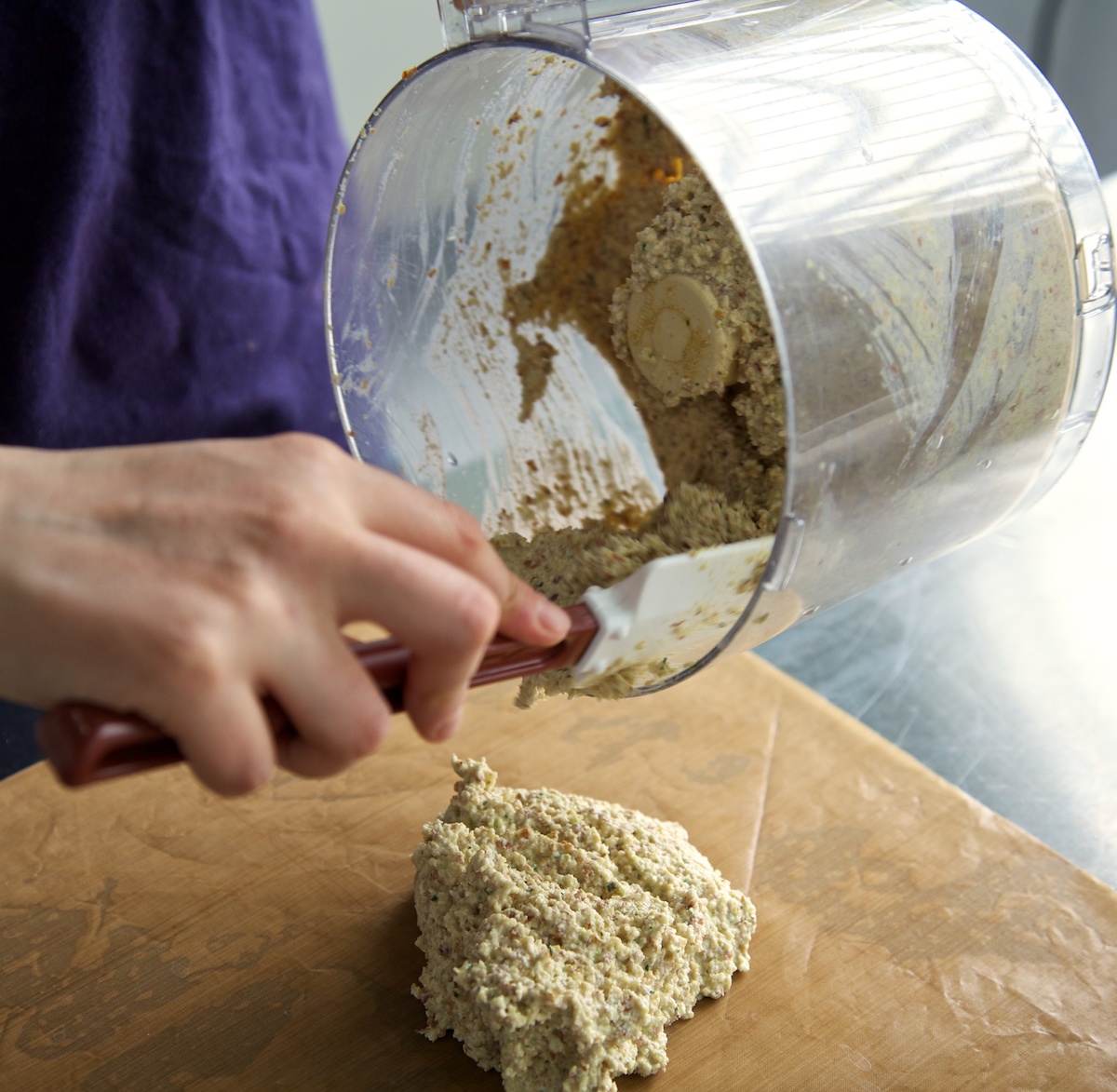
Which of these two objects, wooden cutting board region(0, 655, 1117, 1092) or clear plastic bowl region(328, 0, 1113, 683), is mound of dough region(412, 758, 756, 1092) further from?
clear plastic bowl region(328, 0, 1113, 683)

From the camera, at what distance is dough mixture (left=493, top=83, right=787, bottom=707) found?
0.78 m

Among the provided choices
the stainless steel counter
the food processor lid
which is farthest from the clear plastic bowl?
the stainless steel counter

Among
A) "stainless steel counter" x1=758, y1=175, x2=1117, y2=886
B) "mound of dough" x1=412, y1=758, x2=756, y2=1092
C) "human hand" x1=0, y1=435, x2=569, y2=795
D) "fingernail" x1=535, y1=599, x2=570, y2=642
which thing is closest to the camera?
"human hand" x1=0, y1=435, x2=569, y2=795

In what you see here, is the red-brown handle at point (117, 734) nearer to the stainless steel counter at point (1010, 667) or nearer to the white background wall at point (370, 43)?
the stainless steel counter at point (1010, 667)

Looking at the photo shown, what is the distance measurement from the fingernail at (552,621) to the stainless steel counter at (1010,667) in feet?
1.86

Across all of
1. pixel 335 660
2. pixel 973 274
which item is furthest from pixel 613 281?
pixel 335 660

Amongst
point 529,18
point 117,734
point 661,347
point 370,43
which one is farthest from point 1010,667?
point 370,43

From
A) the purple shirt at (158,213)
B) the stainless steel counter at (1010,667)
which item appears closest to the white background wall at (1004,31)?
the purple shirt at (158,213)

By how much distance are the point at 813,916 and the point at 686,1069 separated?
0.17 meters

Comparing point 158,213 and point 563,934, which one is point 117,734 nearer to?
point 563,934

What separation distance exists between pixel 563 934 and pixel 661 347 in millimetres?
416

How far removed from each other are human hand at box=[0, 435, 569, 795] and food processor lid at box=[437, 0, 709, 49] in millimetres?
279

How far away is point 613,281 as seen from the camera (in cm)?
92

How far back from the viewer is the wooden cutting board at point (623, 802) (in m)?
0.78
